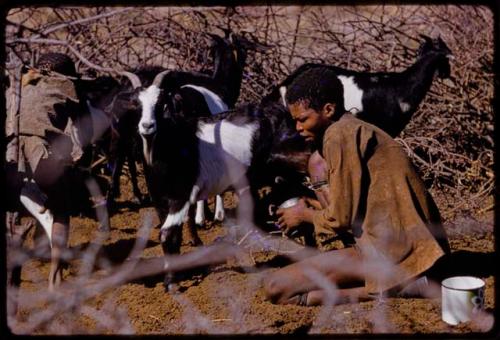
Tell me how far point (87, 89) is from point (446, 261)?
Result: 3.77 m

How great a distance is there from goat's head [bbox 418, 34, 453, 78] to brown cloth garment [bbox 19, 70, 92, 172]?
12.2ft

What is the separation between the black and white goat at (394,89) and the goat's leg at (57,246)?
9.30ft

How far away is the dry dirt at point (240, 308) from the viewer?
4027 millimetres

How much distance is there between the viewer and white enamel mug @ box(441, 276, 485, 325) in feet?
12.8

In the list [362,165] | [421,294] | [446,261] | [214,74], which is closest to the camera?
[362,165]

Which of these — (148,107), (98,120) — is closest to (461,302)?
(148,107)

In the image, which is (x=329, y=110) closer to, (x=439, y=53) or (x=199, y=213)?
(x=199, y=213)

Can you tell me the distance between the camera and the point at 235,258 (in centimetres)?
548

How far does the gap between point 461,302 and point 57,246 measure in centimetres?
262

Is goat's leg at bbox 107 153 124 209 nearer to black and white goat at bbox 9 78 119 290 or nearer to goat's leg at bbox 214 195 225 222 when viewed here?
black and white goat at bbox 9 78 119 290

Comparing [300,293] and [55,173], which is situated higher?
[55,173]

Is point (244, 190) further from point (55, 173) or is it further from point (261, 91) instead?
point (261, 91)

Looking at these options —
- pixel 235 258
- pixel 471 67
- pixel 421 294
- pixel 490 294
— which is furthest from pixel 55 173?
pixel 471 67

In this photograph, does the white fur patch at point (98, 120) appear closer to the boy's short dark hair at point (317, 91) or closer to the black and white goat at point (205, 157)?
the black and white goat at point (205, 157)
